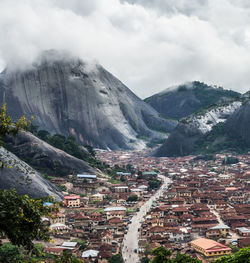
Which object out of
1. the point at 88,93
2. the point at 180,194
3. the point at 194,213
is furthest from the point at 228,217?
the point at 88,93

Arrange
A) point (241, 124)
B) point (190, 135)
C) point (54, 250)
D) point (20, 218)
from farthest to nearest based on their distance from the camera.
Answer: point (190, 135) < point (241, 124) < point (54, 250) < point (20, 218)

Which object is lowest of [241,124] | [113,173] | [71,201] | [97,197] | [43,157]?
[97,197]

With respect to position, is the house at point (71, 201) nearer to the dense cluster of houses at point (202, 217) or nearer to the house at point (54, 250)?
the dense cluster of houses at point (202, 217)

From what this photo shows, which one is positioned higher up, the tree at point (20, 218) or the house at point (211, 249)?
the tree at point (20, 218)

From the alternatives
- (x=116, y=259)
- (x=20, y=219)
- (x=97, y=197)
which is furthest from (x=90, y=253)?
(x=97, y=197)

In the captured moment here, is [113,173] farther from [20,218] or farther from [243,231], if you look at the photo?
[20,218]

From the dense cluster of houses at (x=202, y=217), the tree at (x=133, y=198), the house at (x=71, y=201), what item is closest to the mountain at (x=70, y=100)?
the dense cluster of houses at (x=202, y=217)
